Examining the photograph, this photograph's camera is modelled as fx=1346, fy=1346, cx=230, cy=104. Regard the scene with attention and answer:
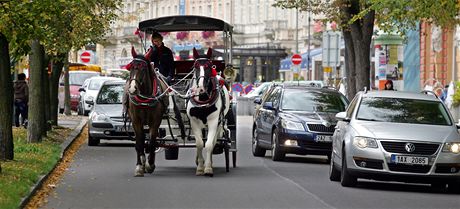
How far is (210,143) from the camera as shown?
71.5ft

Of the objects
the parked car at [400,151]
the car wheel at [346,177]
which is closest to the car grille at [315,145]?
the parked car at [400,151]

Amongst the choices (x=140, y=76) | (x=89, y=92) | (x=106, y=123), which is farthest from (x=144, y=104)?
(x=89, y=92)

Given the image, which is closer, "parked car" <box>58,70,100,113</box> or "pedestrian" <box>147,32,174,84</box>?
"pedestrian" <box>147,32,174,84</box>

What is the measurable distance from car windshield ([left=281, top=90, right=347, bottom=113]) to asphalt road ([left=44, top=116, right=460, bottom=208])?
166 centimetres

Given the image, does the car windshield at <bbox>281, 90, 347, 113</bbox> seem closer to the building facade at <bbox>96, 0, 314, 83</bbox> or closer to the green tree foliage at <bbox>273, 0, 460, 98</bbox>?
→ the green tree foliage at <bbox>273, 0, 460, 98</bbox>

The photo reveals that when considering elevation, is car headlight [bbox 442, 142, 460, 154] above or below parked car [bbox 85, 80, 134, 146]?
above

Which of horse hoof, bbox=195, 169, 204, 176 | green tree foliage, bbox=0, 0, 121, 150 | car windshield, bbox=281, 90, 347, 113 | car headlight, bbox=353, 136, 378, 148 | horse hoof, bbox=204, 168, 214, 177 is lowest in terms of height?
horse hoof, bbox=195, 169, 204, 176

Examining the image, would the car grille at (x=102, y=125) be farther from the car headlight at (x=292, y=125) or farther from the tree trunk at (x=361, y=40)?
the tree trunk at (x=361, y=40)

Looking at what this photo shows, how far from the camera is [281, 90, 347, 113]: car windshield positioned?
2750 cm

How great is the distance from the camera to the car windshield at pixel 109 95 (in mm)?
33656

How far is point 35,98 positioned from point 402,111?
40.1 ft

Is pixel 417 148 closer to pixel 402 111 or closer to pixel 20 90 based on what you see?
pixel 402 111

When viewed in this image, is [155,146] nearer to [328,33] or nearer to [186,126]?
[186,126]

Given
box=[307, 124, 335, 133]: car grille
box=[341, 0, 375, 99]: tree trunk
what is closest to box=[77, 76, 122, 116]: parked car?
box=[341, 0, 375, 99]: tree trunk
